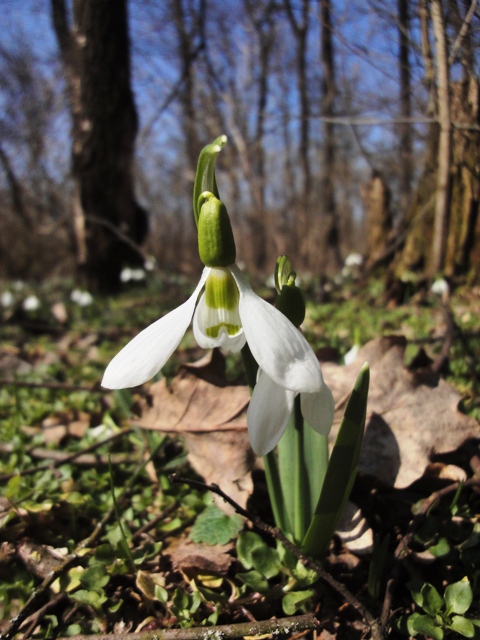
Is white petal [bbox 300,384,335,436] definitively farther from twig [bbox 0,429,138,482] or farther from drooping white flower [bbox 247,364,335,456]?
twig [bbox 0,429,138,482]

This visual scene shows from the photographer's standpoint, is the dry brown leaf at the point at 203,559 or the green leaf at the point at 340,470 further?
the dry brown leaf at the point at 203,559

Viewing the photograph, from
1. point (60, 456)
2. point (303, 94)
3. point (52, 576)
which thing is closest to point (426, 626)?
point (52, 576)

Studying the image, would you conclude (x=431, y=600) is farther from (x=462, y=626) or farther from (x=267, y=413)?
(x=267, y=413)

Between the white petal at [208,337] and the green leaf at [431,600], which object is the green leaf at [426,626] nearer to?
the green leaf at [431,600]

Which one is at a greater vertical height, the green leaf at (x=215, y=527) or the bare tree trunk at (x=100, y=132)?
the bare tree trunk at (x=100, y=132)

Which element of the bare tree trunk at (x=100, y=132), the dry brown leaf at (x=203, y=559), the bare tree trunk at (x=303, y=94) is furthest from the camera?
the bare tree trunk at (x=303, y=94)

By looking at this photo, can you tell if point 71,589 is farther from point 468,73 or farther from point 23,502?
point 468,73

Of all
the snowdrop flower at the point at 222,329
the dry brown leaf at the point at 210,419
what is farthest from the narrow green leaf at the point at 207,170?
the dry brown leaf at the point at 210,419
